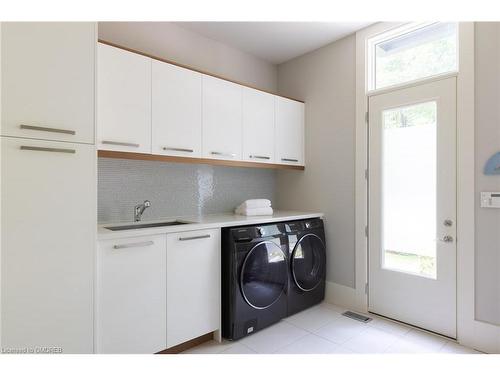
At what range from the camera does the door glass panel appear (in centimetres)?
233

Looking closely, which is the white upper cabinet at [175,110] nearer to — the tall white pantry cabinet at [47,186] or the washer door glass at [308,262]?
the tall white pantry cabinet at [47,186]

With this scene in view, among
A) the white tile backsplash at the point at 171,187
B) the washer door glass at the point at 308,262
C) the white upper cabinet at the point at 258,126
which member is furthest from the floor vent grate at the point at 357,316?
the white upper cabinet at the point at 258,126

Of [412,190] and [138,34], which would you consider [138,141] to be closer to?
[138,34]

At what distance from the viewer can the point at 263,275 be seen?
2.36m

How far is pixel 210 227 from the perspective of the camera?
7.02 feet

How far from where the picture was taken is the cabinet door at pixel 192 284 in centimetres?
194

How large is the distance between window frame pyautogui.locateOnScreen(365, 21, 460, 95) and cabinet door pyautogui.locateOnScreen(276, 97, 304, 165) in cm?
78

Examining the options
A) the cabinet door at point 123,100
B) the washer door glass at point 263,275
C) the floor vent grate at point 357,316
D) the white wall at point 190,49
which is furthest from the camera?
the floor vent grate at point 357,316

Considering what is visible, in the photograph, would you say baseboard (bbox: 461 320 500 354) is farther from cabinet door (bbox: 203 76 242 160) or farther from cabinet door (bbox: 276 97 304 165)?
cabinet door (bbox: 203 76 242 160)

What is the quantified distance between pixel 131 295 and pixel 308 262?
1.69 meters

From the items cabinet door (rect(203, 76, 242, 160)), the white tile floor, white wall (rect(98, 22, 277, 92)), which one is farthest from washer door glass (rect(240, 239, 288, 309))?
white wall (rect(98, 22, 277, 92))

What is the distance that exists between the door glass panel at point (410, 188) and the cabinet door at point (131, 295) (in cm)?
198

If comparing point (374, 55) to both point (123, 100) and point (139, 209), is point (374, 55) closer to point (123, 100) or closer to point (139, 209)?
point (123, 100)

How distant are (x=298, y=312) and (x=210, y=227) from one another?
1304 mm
